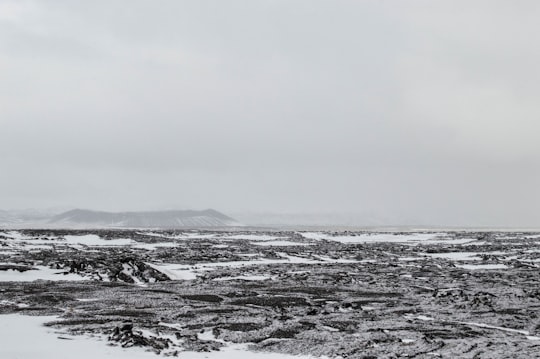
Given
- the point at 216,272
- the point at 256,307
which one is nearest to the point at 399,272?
the point at 216,272

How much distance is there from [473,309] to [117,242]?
41.0m

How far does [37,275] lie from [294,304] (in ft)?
46.1

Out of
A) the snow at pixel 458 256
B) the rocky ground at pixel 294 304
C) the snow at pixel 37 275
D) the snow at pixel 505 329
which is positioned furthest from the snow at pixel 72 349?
the snow at pixel 458 256

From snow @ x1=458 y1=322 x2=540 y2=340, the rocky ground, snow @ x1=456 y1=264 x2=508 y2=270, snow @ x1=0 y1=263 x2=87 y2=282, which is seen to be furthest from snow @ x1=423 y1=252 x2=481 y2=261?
snow @ x1=0 y1=263 x2=87 y2=282

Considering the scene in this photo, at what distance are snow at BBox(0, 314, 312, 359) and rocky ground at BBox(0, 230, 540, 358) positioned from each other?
377mm

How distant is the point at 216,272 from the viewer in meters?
29.3

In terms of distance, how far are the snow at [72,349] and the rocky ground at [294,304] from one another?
377 millimetres

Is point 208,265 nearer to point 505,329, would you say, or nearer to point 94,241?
point 505,329

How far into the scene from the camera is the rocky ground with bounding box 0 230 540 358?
12.1 meters

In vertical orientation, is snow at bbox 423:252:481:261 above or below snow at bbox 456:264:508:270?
above

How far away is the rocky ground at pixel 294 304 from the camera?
12.1 meters

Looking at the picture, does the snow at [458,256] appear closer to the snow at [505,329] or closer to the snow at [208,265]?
the snow at [208,265]

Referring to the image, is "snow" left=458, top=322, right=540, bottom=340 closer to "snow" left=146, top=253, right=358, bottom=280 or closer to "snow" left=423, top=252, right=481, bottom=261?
"snow" left=146, top=253, right=358, bottom=280

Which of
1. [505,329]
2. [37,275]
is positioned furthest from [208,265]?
[505,329]
